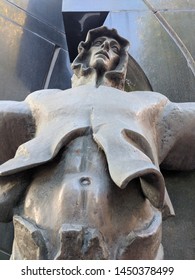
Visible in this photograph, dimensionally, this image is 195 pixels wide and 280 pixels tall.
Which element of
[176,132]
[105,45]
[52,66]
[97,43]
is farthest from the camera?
[52,66]

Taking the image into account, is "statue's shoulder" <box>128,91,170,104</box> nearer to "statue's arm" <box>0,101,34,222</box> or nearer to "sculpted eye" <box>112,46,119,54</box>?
"sculpted eye" <box>112,46,119,54</box>

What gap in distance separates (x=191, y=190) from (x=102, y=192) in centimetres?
144

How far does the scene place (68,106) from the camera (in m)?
2.49

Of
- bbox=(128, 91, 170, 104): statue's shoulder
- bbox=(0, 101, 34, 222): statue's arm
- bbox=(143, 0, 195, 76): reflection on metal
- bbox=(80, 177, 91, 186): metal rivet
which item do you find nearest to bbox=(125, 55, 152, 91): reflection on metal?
bbox=(143, 0, 195, 76): reflection on metal

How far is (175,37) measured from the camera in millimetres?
4191

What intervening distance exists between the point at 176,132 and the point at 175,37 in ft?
5.67

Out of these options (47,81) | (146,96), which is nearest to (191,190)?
(146,96)

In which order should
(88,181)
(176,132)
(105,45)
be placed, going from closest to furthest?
(88,181), (176,132), (105,45)

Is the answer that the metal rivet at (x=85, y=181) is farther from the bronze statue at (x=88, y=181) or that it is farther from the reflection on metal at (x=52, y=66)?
the reflection on metal at (x=52, y=66)

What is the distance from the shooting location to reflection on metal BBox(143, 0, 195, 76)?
3.99 meters

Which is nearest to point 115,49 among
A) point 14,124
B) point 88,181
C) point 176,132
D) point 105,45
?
point 105,45

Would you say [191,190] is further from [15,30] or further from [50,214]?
[15,30]

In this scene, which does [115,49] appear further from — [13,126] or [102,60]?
[13,126]

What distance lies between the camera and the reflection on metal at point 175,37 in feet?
13.1
